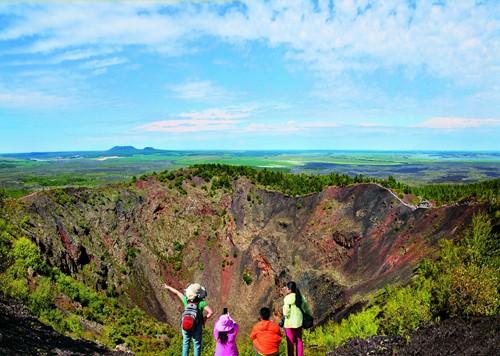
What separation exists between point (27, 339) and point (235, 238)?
58.3 metres

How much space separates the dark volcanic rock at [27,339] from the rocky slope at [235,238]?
30.1 m

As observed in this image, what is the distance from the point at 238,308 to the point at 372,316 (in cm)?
3857

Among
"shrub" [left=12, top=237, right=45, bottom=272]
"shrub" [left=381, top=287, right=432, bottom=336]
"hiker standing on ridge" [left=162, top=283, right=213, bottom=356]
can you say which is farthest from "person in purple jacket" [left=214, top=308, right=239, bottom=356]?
"shrub" [left=12, top=237, right=45, bottom=272]

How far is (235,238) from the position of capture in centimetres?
7531

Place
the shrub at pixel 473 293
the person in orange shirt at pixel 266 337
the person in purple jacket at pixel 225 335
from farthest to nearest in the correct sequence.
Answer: the shrub at pixel 473 293 < the person in orange shirt at pixel 266 337 < the person in purple jacket at pixel 225 335

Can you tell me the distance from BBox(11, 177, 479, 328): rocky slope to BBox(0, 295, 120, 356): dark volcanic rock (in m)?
30.1

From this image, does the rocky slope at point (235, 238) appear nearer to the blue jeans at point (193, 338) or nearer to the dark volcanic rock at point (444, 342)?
the dark volcanic rock at point (444, 342)

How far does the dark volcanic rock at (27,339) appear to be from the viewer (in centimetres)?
1523

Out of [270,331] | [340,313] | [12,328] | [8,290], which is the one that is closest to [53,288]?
[8,290]

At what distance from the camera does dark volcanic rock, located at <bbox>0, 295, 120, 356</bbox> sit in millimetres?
15227

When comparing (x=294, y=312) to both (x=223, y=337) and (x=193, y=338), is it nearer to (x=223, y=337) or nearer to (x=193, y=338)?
(x=223, y=337)

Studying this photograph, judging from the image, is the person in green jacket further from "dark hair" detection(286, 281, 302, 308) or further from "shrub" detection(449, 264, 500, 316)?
"shrub" detection(449, 264, 500, 316)

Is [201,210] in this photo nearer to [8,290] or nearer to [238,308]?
[238,308]

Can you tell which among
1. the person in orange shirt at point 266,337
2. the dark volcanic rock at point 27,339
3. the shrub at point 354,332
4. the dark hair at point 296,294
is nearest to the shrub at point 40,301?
the dark volcanic rock at point 27,339
